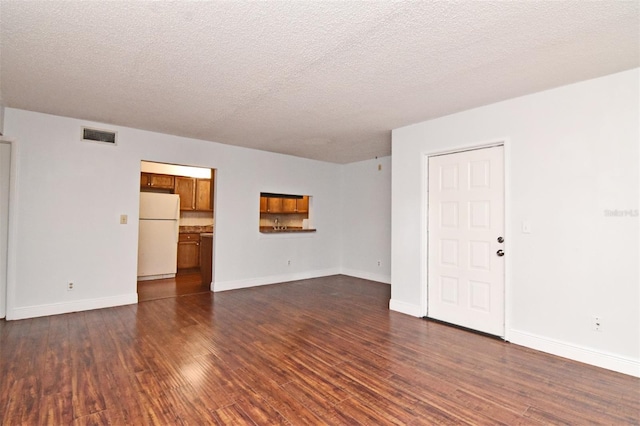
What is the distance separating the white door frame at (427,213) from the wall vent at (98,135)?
4394 mm

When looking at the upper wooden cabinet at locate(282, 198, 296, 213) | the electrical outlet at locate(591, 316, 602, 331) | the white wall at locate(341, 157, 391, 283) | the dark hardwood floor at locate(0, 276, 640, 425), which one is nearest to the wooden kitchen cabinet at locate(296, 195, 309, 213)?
the upper wooden cabinet at locate(282, 198, 296, 213)

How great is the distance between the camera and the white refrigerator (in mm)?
6328

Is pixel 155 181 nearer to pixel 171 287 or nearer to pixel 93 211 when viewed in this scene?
pixel 171 287

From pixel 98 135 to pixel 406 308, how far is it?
493 centimetres

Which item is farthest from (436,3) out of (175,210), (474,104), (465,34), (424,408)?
(175,210)

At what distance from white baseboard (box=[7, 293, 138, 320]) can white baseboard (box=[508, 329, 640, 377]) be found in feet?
16.5

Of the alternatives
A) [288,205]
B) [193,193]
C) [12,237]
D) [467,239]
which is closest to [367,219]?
[288,205]

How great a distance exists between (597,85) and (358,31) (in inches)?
93.0

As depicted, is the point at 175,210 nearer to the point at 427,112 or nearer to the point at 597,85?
the point at 427,112

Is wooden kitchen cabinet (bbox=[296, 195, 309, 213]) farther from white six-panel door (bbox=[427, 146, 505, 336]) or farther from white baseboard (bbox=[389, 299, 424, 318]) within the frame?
white six-panel door (bbox=[427, 146, 505, 336])

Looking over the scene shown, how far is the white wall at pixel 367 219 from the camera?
6.40 m

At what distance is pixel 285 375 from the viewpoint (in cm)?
255

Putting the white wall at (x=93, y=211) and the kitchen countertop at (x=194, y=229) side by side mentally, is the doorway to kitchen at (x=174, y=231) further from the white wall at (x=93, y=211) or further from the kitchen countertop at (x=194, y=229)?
the white wall at (x=93, y=211)

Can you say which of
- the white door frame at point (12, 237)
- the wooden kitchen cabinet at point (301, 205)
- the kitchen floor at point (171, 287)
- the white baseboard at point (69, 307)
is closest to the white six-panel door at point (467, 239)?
the kitchen floor at point (171, 287)
